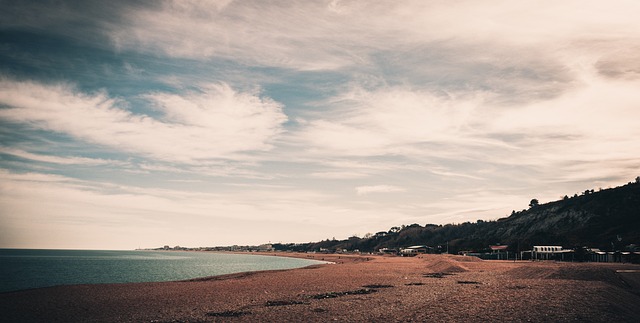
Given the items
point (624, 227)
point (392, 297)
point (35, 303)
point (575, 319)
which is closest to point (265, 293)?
point (392, 297)

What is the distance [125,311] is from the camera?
2645 cm

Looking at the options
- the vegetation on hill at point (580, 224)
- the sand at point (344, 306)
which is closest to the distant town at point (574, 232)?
the vegetation on hill at point (580, 224)

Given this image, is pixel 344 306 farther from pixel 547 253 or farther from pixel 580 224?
pixel 580 224

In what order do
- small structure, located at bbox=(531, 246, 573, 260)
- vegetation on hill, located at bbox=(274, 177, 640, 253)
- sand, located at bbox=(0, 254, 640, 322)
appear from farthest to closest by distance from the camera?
vegetation on hill, located at bbox=(274, 177, 640, 253) → small structure, located at bbox=(531, 246, 573, 260) → sand, located at bbox=(0, 254, 640, 322)

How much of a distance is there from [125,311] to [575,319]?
2635cm

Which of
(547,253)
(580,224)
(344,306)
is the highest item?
(580,224)

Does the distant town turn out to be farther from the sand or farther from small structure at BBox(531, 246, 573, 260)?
the sand

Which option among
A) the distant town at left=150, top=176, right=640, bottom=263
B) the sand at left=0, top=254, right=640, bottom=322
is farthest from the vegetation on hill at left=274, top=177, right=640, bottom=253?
the sand at left=0, top=254, right=640, bottom=322

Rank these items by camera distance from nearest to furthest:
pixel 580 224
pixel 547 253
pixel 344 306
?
pixel 344 306 < pixel 547 253 < pixel 580 224

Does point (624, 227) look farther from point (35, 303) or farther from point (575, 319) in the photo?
point (35, 303)

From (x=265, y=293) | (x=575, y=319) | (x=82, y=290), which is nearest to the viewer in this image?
(x=575, y=319)

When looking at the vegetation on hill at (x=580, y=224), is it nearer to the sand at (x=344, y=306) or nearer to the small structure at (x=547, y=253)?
the small structure at (x=547, y=253)

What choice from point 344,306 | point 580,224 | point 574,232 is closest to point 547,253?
point 574,232

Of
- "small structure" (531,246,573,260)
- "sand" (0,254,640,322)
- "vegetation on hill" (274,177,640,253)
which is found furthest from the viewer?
"vegetation on hill" (274,177,640,253)
